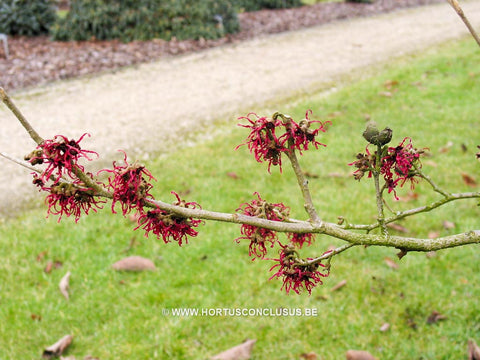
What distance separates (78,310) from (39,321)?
27 cm

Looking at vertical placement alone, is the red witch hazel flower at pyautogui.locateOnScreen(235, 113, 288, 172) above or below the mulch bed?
below

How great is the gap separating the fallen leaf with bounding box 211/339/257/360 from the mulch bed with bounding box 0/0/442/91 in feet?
21.9

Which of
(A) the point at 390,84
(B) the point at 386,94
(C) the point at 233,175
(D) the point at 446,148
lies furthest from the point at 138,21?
(D) the point at 446,148

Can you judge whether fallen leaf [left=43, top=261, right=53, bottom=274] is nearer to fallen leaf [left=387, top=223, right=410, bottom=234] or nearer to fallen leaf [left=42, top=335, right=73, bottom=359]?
fallen leaf [left=42, top=335, right=73, bottom=359]

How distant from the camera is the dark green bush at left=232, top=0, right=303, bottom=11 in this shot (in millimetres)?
15312

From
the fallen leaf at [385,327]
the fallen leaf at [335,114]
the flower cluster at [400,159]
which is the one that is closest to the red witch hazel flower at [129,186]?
the flower cluster at [400,159]

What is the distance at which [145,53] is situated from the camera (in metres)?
10.2

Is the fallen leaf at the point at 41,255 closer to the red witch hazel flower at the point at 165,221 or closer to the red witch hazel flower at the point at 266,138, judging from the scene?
the red witch hazel flower at the point at 165,221

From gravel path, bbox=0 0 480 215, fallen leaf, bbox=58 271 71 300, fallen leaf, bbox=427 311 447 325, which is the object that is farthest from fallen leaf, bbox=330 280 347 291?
gravel path, bbox=0 0 480 215

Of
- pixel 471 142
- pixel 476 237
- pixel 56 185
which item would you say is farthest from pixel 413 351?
pixel 471 142

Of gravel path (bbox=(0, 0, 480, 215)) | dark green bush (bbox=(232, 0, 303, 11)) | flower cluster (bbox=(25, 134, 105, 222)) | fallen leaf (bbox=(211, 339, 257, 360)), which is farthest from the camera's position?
dark green bush (bbox=(232, 0, 303, 11))

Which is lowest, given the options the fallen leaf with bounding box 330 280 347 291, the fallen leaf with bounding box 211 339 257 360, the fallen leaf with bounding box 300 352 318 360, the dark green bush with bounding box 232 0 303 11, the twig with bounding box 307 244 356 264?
the twig with bounding box 307 244 356 264

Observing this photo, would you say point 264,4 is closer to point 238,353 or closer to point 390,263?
point 390,263

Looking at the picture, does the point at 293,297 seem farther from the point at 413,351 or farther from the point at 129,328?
the point at 129,328
